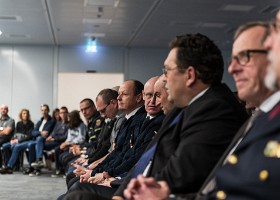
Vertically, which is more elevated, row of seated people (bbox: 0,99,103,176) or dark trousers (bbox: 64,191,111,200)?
dark trousers (bbox: 64,191,111,200)

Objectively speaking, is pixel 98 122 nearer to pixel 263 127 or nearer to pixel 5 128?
pixel 5 128

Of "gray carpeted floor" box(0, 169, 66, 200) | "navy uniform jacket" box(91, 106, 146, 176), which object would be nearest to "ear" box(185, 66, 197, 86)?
"navy uniform jacket" box(91, 106, 146, 176)

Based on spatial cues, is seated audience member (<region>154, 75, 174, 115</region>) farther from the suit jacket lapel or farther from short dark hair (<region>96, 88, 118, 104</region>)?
short dark hair (<region>96, 88, 118, 104</region>)

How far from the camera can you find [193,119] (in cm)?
186

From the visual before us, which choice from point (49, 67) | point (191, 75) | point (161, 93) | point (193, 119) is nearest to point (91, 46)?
point (49, 67)

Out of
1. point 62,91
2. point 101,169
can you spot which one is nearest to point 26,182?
point 101,169

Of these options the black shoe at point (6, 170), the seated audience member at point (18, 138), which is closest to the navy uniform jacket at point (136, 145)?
the black shoe at point (6, 170)

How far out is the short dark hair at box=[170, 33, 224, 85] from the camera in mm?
2027

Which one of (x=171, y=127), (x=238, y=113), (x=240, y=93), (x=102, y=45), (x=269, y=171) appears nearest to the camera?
(x=269, y=171)

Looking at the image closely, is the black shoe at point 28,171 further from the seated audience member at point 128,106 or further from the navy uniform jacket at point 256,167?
the navy uniform jacket at point 256,167

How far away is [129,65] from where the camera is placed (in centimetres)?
1335

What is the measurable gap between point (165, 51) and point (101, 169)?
970cm

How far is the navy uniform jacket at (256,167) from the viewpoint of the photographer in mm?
1333

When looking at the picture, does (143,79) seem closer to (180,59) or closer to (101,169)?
(101,169)
